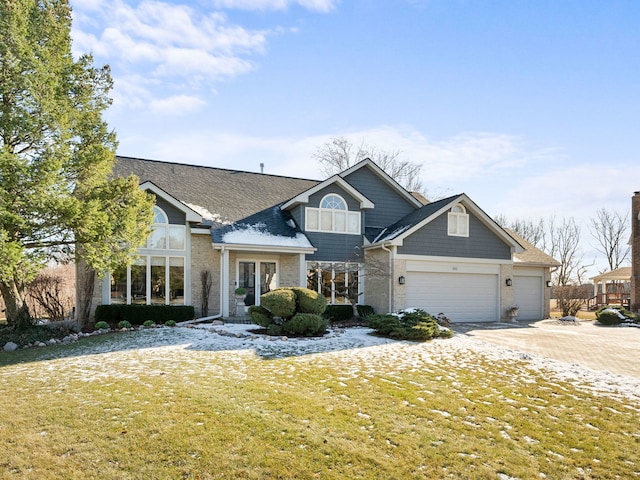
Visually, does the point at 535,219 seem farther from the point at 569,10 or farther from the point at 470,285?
the point at 569,10

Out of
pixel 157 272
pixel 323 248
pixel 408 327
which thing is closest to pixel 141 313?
pixel 157 272

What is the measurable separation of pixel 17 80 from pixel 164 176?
26.7 ft

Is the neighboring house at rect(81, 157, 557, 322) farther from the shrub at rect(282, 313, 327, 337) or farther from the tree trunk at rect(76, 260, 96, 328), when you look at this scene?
the shrub at rect(282, 313, 327, 337)

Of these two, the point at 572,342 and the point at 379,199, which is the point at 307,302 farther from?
the point at 379,199

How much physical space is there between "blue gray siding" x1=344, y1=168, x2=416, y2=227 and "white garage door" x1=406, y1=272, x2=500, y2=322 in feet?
12.0

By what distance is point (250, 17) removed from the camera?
11.3 meters

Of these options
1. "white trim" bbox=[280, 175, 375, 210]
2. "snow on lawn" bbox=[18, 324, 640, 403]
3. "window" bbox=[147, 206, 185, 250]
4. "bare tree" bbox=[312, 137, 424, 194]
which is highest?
"bare tree" bbox=[312, 137, 424, 194]

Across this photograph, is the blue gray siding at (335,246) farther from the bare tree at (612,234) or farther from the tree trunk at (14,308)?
the bare tree at (612,234)

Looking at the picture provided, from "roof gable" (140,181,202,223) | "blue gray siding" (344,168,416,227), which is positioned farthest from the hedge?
"blue gray siding" (344,168,416,227)

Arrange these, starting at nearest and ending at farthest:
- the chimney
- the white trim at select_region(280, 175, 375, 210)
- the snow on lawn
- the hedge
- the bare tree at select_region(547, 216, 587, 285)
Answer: the snow on lawn, the hedge, the white trim at select_region(280, 175, 375, 210), the chimney, the bare tree at select_region(547, 216, 587, 285)

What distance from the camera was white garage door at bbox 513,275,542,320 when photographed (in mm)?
20922

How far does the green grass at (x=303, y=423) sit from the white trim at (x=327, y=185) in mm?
10294

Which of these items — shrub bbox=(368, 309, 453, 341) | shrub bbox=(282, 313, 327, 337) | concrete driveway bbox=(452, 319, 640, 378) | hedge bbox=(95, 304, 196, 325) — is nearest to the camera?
concrete driveway bbox=(452, 319, 640, 378)

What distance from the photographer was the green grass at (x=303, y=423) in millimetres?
4566
